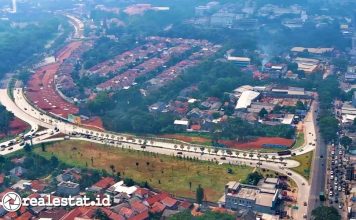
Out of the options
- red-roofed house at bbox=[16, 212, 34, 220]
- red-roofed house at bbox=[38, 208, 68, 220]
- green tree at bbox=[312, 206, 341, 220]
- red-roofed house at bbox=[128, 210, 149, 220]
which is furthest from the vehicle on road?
red-roofed house at bbox=[16, 212, 34, 220]

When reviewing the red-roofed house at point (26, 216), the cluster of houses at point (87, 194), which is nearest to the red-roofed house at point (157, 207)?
the cluster of houses at point (87, 194)

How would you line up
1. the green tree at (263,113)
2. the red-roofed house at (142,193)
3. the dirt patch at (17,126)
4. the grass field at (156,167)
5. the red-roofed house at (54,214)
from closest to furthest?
the red-roofed house at (54,214), the red-roofed house at (142,193), the grass field at (156,167), the dirt patch at (17,126), the green tree at (263,113)

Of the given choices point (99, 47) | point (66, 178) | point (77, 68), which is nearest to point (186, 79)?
point (77, 68)

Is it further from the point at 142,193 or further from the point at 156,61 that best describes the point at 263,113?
the point at 156,61

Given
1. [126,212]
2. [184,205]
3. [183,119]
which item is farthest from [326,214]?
[183,119]

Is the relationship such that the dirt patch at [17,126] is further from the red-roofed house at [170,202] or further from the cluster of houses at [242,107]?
the red-roofed house at [170,202]

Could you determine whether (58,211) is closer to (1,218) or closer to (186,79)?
(1,218)
